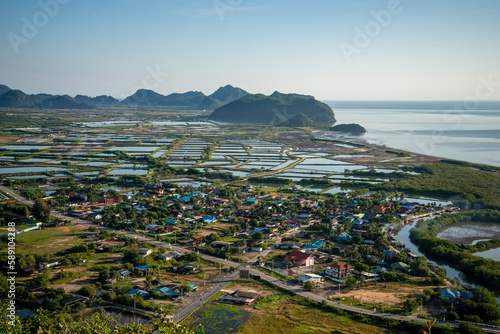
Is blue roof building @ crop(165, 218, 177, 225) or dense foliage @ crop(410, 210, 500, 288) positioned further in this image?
blue roof building @ crop(165, 218, 177, 225)

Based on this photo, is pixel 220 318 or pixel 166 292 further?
pixel 166 292

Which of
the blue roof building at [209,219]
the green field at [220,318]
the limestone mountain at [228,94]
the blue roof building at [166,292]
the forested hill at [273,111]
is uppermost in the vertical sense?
the limestone mountain at [228,94]

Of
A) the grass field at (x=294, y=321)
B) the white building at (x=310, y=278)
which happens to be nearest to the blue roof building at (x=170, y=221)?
the white building at (x=310, y=278)

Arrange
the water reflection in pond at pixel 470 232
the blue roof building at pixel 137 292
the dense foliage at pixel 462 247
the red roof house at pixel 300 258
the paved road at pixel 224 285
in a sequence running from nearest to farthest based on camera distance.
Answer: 1. the paved road at pixel 224 285
2. the blue roof building at pixel 137 292
3. the dense foliage at pixel 462 247
4. the red roof house at pixel 300 258
5. the water reflection in pond at pixel 470 232

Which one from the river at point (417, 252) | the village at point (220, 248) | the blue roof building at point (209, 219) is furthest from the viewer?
the blue roof building at point (209, 219)

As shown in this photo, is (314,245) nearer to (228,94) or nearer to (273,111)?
(273,111)

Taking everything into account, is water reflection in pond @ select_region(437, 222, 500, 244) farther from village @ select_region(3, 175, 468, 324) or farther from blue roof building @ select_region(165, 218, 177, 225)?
blue roof building @ select_region(165, 218, 177, 225)

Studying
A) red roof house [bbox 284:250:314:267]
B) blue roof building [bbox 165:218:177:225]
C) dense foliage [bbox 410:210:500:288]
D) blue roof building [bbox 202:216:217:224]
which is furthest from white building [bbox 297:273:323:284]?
blue roof building [bbox 165:218:177:225]

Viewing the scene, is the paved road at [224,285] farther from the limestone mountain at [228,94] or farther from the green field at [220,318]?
the limestone mountain at [228,94]

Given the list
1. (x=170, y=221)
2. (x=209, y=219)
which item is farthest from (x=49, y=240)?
(x=209, y=219)
